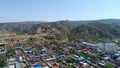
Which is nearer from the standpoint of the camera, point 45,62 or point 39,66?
point 39,66

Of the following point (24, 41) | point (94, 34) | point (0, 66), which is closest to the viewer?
point (0, 66)

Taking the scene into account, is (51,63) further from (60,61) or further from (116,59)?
(116,59)

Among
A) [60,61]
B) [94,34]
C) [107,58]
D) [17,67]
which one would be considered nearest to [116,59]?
[107,58]

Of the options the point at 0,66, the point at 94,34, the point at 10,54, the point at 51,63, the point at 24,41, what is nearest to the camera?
the point at 0,66

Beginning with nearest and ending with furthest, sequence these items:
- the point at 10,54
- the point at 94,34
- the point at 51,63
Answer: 1. the point at 51,63
2. the point at 10,54
3. the point at 94,34

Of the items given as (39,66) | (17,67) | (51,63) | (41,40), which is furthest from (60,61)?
(41,40)

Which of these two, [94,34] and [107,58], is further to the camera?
[94,34]

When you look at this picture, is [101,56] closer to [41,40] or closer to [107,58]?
[107,58]

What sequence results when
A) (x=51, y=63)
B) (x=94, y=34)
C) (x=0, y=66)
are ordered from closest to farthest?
(x=0, y=66)
(x=51, y=63)
(x=94, y=34)
